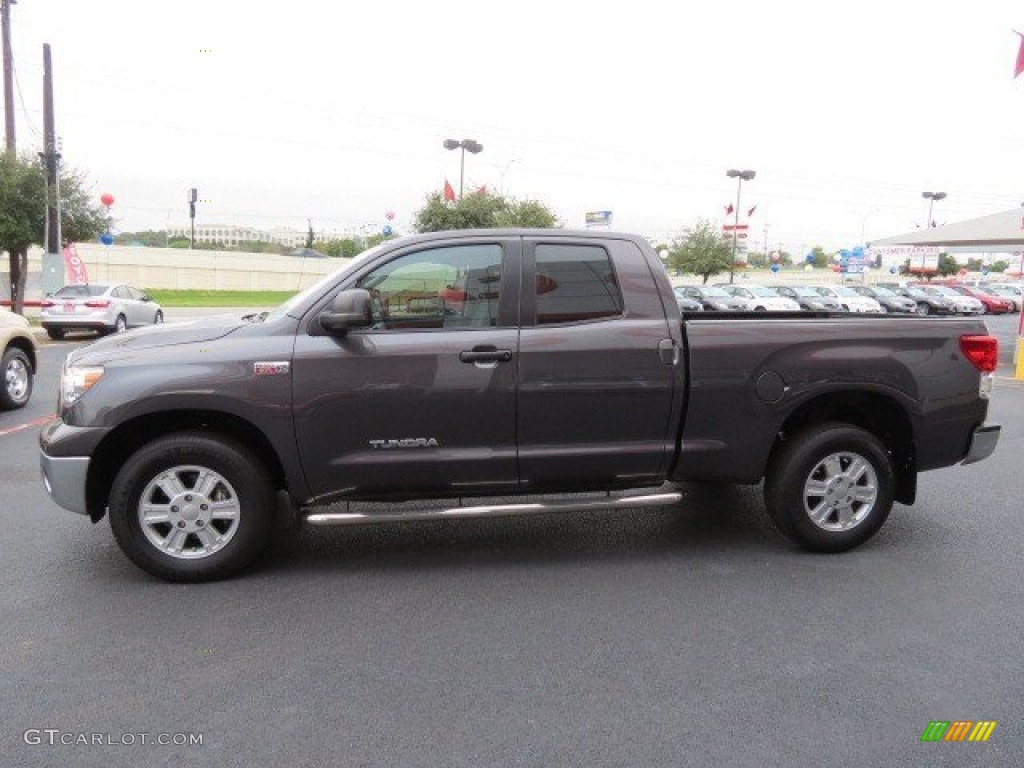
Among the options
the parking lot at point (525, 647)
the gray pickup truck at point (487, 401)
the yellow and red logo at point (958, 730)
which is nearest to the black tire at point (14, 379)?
the parking lot at point (525, 647)

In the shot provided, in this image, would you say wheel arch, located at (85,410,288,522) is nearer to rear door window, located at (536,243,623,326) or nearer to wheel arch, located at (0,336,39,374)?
rear door window, located at (536,243,623,326)

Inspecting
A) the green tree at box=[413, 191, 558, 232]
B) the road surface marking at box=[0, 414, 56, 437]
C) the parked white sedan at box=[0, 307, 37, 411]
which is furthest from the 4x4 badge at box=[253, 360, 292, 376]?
the green tree at box=[413, 191, 558, 232]

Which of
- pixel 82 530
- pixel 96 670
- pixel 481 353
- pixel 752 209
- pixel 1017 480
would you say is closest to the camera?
pixel 96 670

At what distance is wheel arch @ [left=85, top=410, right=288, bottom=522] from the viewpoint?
439 centimetres

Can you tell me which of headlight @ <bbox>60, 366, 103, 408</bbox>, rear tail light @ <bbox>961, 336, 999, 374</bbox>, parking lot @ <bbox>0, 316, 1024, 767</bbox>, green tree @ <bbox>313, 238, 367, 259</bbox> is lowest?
parking lot @ <bbox>0, 316, 1024, 767</bbox>

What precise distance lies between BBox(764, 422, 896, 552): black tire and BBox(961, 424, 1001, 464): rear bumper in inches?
21.8

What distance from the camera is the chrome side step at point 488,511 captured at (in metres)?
4.40

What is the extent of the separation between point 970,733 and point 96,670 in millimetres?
3406

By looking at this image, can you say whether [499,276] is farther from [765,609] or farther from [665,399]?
[765,609]

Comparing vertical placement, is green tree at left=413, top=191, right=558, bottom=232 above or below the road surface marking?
above

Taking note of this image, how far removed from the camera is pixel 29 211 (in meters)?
22.3

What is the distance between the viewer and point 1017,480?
679cm

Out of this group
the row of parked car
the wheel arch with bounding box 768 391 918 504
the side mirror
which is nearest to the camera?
the side mirror

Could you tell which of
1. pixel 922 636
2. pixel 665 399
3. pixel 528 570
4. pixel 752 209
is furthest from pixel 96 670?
pixel 752 209
